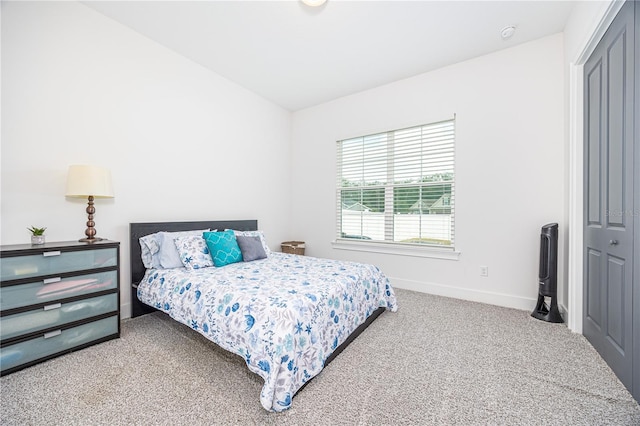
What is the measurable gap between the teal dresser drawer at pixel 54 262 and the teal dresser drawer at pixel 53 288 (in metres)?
0.07

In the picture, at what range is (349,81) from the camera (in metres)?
3.76

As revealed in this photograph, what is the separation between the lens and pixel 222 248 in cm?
281

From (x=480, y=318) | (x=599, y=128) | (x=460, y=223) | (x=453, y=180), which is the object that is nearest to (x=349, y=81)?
(x=453, y=180)

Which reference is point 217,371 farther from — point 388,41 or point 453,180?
point 388,41

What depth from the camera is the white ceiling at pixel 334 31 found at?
7.94 ft

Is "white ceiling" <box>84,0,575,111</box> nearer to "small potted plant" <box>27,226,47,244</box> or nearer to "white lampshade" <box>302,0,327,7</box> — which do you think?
"white lampshade" <box>302,0,327,7</box>

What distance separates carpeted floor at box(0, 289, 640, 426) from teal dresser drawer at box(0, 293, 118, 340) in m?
0.27

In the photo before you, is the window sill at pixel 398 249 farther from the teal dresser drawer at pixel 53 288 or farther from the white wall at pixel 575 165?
the teal dresser drawer at pixel 53 288

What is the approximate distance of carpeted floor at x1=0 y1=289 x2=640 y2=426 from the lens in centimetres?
144

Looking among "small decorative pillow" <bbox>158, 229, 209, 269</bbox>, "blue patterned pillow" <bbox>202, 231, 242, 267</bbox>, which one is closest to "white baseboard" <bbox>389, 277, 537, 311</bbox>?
"blue patterned pillow" <bbox>202, 231, 242, 267</bbox>

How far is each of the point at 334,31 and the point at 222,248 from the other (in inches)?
101

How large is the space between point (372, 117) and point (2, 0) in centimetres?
382

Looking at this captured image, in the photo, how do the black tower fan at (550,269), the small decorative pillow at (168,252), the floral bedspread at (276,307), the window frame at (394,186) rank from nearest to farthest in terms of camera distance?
the floral bedspread at (276,307) < the black tower fan at (550,269) < the small decorative pillow at (168,252) < the window frame at (394,186)

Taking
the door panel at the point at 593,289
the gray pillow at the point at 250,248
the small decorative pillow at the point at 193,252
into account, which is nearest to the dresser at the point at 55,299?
the small decorative pillow at the point at 193,252
